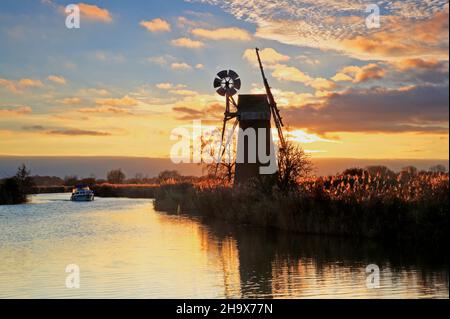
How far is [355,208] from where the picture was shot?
22.7 m

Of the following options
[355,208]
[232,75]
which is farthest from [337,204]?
[232,75]

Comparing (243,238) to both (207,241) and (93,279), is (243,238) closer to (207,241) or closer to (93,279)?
(207,241)

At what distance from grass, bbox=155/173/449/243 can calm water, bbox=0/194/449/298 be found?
2.91ft

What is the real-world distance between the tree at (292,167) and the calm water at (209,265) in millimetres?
4237

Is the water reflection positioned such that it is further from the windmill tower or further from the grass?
the windmill tower

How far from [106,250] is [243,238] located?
221 inches

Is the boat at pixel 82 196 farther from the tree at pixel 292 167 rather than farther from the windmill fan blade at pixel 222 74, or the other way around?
the tree at pixel 292 167

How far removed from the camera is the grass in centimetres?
1985

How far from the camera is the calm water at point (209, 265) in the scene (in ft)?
47.1

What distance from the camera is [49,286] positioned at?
1510 centimetres

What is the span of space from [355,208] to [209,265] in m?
6.92

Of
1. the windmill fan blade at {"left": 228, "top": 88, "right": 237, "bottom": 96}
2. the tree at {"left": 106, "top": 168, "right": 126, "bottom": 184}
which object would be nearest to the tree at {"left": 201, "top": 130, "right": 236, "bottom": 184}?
the windmill fan blade at {"left": 228, "top": 88, "right": 237, "bottom": 96}

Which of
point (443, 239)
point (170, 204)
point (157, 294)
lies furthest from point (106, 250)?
point (170, 204)

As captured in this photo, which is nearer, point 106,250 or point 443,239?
point 443,239
